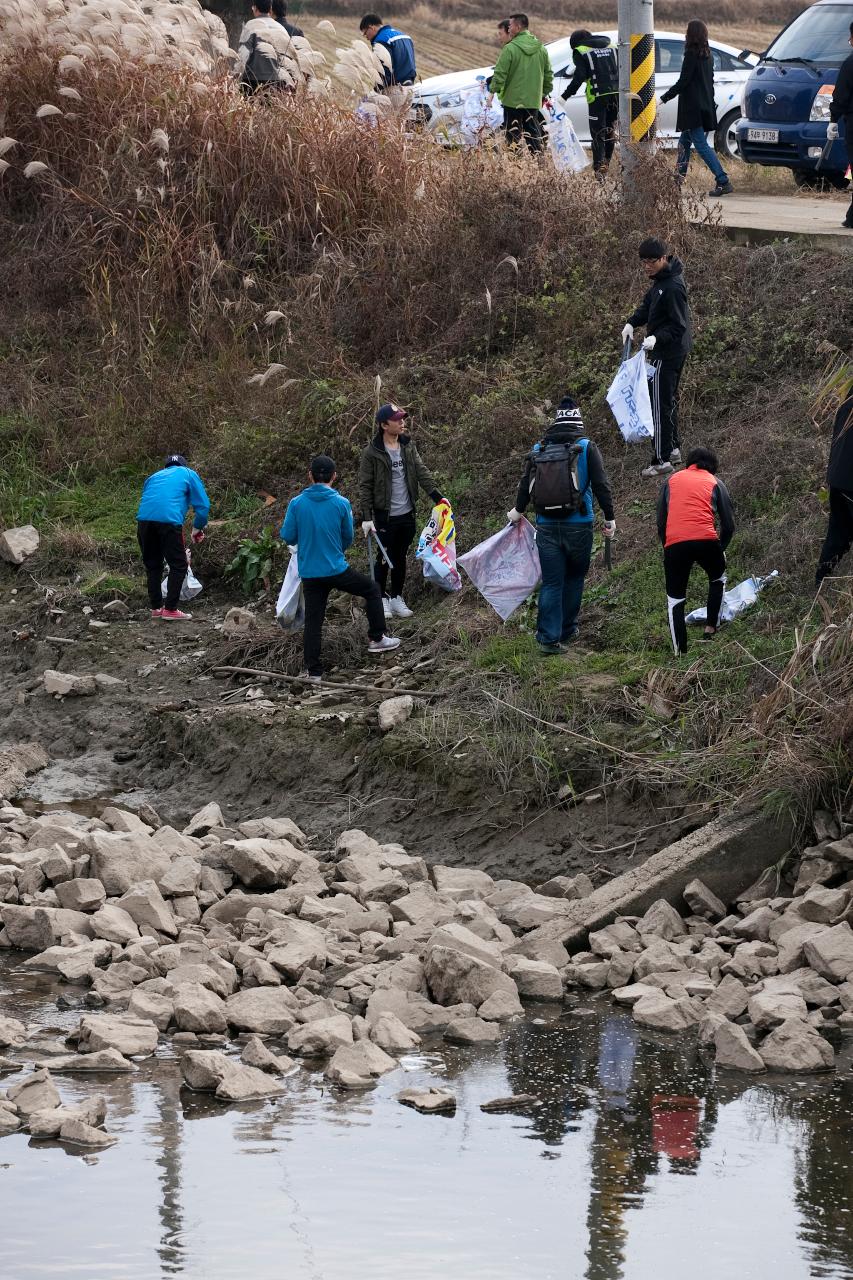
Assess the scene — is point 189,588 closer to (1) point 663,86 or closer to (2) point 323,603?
(2) point 323,603

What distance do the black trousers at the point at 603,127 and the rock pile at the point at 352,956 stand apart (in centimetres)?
968

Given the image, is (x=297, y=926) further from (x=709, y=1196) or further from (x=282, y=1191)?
(x=709, y=1196)

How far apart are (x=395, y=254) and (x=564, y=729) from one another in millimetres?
6693

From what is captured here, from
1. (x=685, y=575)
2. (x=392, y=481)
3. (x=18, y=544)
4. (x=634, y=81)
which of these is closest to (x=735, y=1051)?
(x=685, y=575)

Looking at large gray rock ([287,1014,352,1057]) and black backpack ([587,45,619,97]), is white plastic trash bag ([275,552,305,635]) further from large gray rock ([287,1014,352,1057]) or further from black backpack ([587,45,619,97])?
black backpack ([587,45,619,97])

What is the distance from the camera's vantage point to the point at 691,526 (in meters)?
10.3

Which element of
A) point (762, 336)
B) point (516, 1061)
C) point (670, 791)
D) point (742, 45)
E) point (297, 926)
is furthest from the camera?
point (742, 45)

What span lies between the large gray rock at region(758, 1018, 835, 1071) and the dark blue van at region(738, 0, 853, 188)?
38.3 feet

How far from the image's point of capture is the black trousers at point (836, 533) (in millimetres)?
10312

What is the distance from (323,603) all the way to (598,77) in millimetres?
8233

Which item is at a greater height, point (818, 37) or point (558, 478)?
point (818, 37)

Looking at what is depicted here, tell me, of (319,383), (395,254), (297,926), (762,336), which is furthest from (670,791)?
(395,254)

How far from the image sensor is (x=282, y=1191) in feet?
20.5

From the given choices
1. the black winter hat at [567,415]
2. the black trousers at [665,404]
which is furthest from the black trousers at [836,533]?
the black trousers at [665,404]
